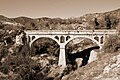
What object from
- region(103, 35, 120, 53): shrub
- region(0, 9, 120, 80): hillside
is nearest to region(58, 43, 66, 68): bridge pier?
region(0, 9, 120, 80): hillside

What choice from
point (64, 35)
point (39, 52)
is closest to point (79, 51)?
point (64, 35)

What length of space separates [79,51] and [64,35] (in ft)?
23.3

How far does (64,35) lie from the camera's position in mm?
68125

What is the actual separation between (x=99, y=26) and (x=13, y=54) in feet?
107

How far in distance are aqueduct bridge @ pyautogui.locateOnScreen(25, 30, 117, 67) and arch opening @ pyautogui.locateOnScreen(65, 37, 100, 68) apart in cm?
188

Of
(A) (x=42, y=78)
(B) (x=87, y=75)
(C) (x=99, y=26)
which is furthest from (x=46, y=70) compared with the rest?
(B) (x=87, y=75)

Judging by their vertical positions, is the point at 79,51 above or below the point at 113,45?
below

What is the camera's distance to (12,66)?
54.5 metres

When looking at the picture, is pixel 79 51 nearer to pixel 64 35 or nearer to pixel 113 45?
pixel 64 35

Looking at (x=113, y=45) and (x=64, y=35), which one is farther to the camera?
(x=64, y=35)

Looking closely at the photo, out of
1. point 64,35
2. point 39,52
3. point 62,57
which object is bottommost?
point 62,57

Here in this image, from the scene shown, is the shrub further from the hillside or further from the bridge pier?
the bridge pier

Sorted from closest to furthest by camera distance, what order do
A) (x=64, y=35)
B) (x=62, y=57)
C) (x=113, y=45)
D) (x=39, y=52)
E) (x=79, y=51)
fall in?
1. (x=113, y=45)
2. (x=62, y=57)
3. (x=64, y=35)
4. (x=39, y=52)
5. (x=79, y=51)

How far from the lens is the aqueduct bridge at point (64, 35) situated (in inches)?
2603
